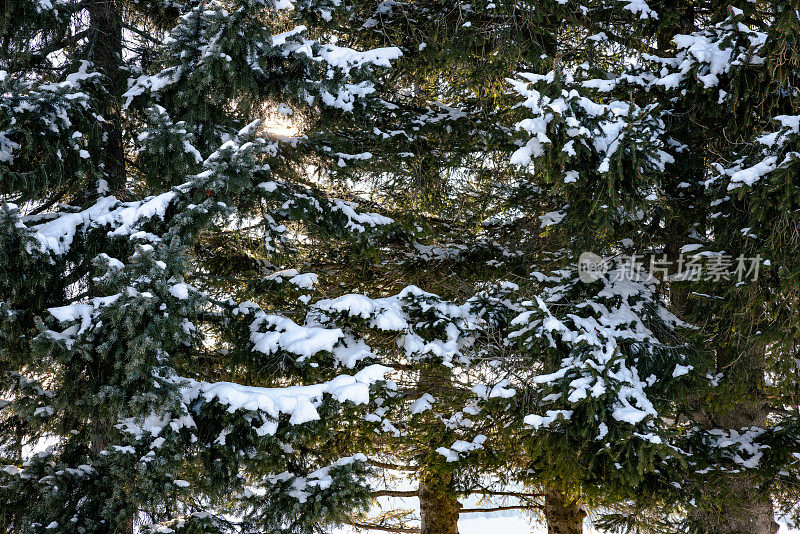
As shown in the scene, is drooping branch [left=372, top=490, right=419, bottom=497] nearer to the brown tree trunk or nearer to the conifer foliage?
the conifer foliage

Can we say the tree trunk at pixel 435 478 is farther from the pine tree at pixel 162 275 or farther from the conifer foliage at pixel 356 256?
the pine tree at pixel 162 275

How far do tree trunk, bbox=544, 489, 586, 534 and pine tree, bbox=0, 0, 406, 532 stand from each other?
11.8 feet

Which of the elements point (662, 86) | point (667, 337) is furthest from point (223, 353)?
point (662, 86)

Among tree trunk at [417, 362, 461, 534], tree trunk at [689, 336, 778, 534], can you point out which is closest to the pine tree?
tree trunk at [417, 362, 461, 534]

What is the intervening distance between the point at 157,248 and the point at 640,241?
4.21 m

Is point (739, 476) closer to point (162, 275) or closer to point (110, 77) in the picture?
point (162, 275)

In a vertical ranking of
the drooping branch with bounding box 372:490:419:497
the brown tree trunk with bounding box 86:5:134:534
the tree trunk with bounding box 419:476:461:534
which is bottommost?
the tree trunk with bounding box 419:476:461:534

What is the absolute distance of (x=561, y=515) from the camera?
25.1ft

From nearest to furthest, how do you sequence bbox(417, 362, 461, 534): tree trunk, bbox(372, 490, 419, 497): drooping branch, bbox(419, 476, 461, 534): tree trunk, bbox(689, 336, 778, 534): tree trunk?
1. bbox(689, 336, 778, 534): tree trunk
2. bbox(417, 362, 461, 534): tree trunk
3. bbox(372, 490, 419, 497): drooping branch
4. bbox(419, 476, 461, 534): tree trunk

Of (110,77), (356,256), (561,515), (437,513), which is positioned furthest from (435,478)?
(110,77)

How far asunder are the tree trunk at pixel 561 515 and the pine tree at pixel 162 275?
3.58 m

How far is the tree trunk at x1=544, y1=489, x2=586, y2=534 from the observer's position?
762 centimetres

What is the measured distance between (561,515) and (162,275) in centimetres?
630

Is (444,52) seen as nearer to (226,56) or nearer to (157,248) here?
(226,56)
